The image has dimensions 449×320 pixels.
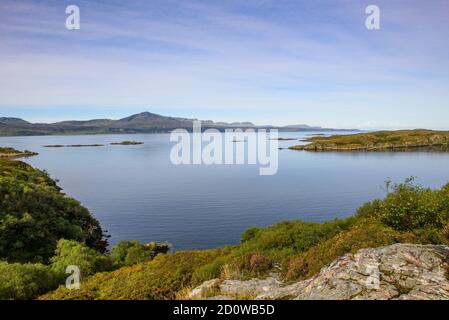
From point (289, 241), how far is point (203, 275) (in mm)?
9686

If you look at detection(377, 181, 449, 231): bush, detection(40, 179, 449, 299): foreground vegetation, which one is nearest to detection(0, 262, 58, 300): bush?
detection(40, 179, 449, 299): foreground vegetation

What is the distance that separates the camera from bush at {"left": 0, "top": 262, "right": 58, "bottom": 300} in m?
24.6

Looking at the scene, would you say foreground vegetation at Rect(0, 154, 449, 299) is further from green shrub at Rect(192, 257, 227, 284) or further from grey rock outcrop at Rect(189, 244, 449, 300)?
grey rock outcrop at Rect(189, 244, 449, 300)

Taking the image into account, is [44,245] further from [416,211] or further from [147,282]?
[416,211]

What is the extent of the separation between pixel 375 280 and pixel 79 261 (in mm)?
29253

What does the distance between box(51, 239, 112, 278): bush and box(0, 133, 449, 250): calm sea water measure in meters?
20.5

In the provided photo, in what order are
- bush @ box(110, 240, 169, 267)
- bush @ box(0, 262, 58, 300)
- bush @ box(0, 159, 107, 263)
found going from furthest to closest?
bush @ box(0, 159, 107, 263), bush @ box(110, 240, 169, 267), bush @ box(0, 262, 58, 300)

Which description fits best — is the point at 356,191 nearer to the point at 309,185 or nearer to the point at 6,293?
the point at 309,185

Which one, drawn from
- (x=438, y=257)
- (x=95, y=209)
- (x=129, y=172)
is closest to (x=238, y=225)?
(x=95, y=209)

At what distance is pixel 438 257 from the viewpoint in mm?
14984

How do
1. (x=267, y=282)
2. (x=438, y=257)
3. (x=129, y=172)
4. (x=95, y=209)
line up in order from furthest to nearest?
1. (x=129, y=172)
2. (x=95, y=209)
3. (x=267, y=282)
4. (x=438, y=257)

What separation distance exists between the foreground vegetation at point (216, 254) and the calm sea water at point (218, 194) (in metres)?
20.6

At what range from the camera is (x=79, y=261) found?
34.0 meters

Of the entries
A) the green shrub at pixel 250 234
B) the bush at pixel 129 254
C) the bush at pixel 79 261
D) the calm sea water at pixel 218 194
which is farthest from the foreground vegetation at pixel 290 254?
the calm sea water at pixel 218 194
